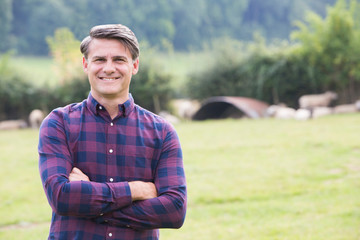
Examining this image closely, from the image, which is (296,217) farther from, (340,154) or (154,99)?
(154,99)

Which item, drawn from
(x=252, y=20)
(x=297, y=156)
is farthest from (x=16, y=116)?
(x=252, y=20)

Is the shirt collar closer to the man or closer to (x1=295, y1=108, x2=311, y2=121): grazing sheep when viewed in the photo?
the man

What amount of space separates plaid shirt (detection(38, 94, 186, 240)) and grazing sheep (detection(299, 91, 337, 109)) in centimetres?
1383

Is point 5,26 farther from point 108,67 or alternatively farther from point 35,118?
point 108,67

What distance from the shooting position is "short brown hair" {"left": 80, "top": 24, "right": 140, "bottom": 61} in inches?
91.4

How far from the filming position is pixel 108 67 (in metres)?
2.34

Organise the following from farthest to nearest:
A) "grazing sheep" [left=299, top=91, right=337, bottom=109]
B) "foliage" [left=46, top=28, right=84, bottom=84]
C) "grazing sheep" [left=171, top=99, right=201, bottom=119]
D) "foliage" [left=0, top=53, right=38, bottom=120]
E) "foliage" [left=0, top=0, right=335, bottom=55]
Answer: "foliage" [left=0, top=0, right=335, bottom=55]
"foliage" [left=46, top=28, right=84, bottom=84]
"grazing sheep" [left=171, top=99, right=201, bottom=119]
"foliage" [left=0, top=53, right=38, bottom=120]
"grazing sheep" [left=299, top=91, right=337, bottom=109]

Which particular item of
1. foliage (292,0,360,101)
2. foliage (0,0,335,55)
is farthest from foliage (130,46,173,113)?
foliage (0,0,335,55)

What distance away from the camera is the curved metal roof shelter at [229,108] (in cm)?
1611

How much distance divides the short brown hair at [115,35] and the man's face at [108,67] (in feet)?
0.06

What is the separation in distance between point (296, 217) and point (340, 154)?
11.2 ft

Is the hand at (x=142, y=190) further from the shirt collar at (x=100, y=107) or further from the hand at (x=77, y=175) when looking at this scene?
the shirt collar at (x=100, y=107)

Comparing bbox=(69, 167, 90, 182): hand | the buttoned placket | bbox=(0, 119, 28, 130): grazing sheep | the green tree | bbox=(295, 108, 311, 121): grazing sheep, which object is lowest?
bbox=(69, 167, 90, 182): hand

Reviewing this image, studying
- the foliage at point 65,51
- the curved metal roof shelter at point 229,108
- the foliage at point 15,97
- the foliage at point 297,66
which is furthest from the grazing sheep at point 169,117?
the foliage at point 65,51
